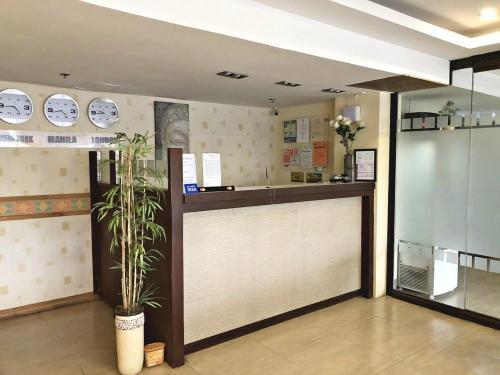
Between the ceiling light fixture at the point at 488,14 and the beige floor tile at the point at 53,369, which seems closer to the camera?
the ceiling light fixture at the point at 488,14

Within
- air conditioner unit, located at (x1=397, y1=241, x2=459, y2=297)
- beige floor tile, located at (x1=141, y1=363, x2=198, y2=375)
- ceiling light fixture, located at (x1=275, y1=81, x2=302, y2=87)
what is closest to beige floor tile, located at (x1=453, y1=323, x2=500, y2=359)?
air conditioner unit, located at (x1=397, y1=241, x2=459, y2=297)

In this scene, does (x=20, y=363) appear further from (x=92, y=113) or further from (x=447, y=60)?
(x=447, y=60)

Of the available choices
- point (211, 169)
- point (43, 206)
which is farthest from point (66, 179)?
point (211, 169)

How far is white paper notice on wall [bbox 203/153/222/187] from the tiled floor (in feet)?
4.58

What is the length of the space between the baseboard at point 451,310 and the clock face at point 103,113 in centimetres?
378

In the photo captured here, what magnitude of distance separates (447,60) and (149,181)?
302 centimetres

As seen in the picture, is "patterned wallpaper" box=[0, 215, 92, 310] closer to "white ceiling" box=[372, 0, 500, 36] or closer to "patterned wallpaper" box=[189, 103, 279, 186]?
"patterned wallpaper" box=[189, 103, 279, 186]

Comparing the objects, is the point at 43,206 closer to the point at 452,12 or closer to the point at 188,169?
the point at 188,169

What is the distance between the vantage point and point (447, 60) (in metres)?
3.67

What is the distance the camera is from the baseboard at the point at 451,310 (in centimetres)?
361

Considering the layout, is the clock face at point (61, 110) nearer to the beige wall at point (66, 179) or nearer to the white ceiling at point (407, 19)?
the beige wall at point (66, 179)

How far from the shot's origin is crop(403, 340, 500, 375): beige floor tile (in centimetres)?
285

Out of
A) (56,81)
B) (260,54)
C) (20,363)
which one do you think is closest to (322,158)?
(260,54)

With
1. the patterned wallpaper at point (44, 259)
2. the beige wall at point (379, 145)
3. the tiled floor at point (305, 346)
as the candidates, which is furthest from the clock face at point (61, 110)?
the beige wall at point (379, 145)
